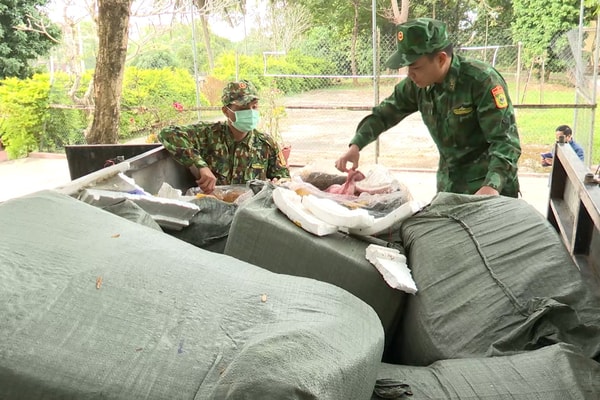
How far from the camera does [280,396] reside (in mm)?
823

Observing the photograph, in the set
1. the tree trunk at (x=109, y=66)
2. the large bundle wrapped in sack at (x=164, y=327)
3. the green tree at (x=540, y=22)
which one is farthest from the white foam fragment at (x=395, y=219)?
the green tree at (x=540, y=22)

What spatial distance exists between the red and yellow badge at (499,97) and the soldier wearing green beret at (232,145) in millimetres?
1400

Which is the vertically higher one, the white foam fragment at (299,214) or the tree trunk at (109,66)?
the tree trunk at (109,66)

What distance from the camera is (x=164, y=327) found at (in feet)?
3.34

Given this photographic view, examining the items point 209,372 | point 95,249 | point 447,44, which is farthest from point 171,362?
point 447,44

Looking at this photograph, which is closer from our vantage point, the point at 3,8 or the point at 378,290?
the point at 378,290

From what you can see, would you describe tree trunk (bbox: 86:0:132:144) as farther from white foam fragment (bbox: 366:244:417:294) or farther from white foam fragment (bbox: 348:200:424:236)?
white foam fragment (bbox: 366:244:417:294)

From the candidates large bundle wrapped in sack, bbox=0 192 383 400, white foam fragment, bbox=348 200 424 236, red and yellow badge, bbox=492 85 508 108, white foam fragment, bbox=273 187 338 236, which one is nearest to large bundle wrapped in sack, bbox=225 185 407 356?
white foam fragment, bbox=273 187 338 236

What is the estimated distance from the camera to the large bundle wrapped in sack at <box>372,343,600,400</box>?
3.57 ft

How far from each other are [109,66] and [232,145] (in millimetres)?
3134

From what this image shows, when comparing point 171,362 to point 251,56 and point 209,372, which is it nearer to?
point 209,372

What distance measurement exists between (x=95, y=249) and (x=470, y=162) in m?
1.79

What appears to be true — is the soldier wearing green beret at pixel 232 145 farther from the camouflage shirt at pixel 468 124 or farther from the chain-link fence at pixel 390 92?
the chain-link fence at pixel 390 92

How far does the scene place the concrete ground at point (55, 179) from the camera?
20.5ft
